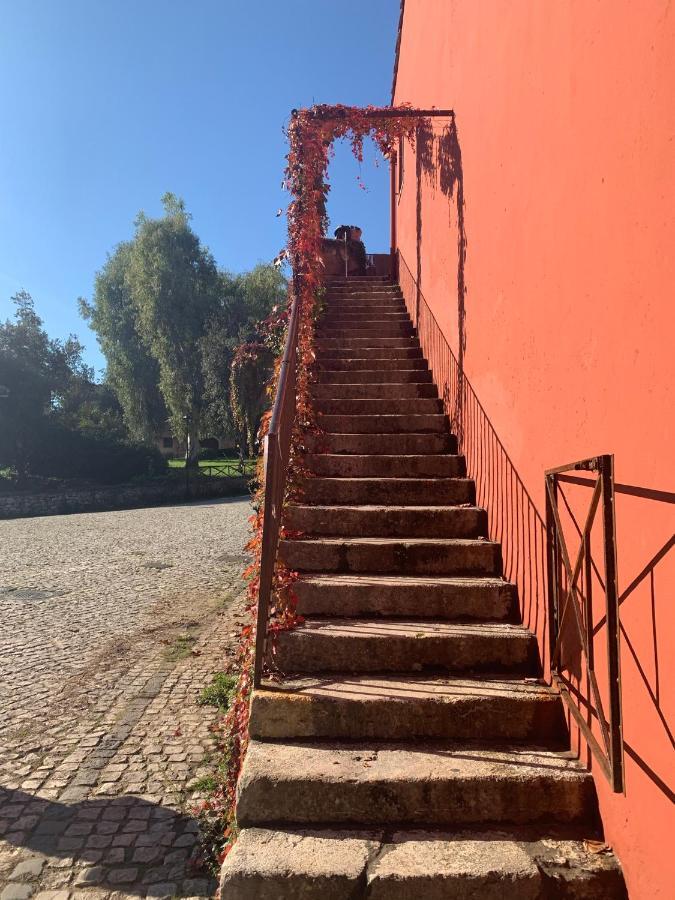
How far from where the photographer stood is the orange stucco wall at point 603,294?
1.98 meters

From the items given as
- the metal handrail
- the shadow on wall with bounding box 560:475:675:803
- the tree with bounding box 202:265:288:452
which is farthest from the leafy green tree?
the shadow on wall with bounding box 560:475:675:803

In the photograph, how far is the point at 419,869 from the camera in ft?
7.52

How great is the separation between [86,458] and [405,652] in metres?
24.8

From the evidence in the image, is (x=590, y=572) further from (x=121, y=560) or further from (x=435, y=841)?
(x=121, y=560)

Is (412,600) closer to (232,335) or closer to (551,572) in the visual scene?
(551,572)

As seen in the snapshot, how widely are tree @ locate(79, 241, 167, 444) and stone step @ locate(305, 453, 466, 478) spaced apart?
84.0ft

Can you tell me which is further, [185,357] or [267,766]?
[185,357]

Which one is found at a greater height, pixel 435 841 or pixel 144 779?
pixel 435 841

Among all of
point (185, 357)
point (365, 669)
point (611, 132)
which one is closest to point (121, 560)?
point (365, 669)

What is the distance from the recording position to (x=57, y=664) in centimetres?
581

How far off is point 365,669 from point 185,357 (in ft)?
82.0

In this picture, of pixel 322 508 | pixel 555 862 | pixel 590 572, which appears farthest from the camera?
pixel 322 508

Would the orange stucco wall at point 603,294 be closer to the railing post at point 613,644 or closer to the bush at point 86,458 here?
the railing post at point 613,644

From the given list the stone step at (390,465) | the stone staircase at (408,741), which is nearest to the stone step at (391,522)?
the stone staircase at (408,741)
